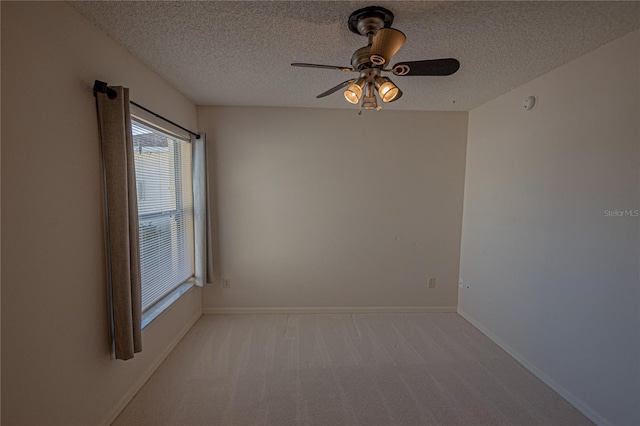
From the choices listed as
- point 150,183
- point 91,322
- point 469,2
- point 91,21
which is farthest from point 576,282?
point 91,21

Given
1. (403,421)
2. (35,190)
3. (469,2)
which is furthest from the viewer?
(403,421)

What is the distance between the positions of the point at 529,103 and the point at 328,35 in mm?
1832

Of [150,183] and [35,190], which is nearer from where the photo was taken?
[35,190]

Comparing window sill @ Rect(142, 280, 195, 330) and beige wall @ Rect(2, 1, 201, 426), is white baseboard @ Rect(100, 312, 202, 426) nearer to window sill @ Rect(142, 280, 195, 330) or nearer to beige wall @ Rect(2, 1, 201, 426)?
beige wall @ Rect(2, 1, 201, 426)

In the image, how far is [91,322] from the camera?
1515 millimetres

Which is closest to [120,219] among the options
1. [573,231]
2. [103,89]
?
[103,89]

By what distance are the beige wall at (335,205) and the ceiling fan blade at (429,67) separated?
5.11 feet

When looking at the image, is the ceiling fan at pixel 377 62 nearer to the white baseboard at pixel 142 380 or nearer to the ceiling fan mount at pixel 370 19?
the ceiling fan mount at pixel 370 19

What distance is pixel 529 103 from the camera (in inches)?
87.4

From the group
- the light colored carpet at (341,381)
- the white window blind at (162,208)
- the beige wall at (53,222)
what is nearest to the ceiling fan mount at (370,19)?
the beige wall at (53,222)

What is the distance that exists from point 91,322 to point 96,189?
771 mm

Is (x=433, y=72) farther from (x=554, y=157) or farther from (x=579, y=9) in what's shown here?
(x=554, y=157)

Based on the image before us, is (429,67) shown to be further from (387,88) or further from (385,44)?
(385,44)

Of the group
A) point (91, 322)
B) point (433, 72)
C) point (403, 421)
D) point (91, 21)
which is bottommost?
point (403, 421)
